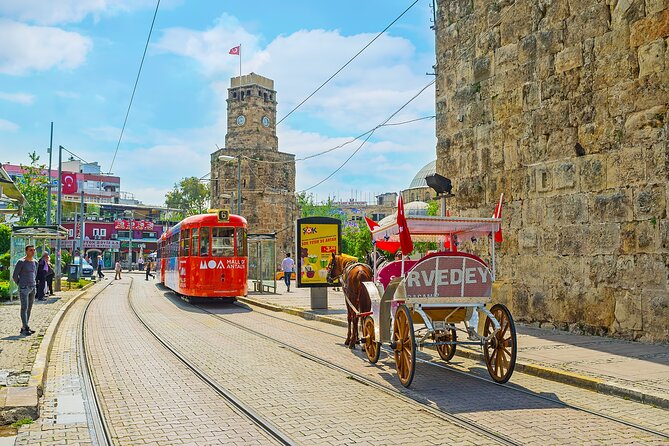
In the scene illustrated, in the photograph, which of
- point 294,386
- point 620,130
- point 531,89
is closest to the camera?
point 294,386

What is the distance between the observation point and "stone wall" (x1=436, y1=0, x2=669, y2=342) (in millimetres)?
10367

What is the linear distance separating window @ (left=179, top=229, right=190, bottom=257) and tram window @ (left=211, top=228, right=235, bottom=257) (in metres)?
1.29

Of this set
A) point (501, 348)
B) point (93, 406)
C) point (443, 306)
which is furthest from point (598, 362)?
point (93, 406)

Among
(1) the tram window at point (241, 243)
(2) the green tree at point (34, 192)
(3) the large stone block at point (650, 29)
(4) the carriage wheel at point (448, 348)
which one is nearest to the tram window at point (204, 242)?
(1) the tram window at point (241, 243)

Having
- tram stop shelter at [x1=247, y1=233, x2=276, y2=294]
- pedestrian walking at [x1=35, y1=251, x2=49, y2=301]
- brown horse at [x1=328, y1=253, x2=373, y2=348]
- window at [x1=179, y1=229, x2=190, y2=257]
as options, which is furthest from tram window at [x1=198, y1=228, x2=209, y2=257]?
brown horse at [x1=328, y1=253, x2=373, y2=348]

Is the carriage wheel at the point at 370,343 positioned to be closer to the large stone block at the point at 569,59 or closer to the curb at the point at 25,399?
the curb at the point at 25,399

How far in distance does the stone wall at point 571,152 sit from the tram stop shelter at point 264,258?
469 inches

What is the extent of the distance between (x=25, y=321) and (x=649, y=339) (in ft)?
37.4

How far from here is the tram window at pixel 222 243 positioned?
20469mm

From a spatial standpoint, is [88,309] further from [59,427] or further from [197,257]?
[59,427]

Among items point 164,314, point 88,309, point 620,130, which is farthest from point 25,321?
point 620,130

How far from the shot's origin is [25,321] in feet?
38.9

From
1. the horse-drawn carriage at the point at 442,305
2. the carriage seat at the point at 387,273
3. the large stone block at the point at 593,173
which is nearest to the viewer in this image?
the horse-drawn carriage at the point at 442,305

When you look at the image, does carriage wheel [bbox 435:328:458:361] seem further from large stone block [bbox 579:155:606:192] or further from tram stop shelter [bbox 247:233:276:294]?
tram stop shelter [bbox 247:233:276:294]
